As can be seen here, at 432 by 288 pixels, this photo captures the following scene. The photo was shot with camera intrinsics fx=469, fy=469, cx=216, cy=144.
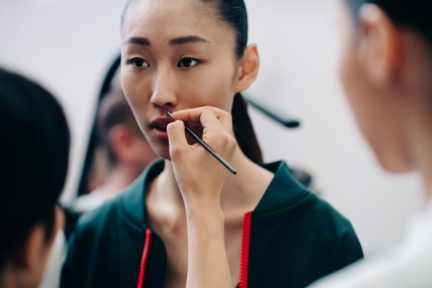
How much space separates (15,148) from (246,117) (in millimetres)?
427

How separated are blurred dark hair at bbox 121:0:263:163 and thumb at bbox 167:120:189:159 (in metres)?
0.21

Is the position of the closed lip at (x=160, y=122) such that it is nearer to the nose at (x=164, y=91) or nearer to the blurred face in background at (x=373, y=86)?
the nose at (x=164, y=91)

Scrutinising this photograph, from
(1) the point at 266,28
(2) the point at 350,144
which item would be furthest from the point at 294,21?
(2) the point at 350,144

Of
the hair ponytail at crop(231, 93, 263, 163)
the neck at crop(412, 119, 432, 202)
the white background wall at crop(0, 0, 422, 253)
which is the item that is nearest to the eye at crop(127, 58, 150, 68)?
the hair ponytail at crop(231, 93, 263, 163)

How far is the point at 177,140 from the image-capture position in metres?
0.67

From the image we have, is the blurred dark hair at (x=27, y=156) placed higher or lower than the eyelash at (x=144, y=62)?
lower

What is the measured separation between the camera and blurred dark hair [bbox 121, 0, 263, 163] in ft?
2.60

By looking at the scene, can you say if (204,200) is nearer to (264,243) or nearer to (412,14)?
(264,243)

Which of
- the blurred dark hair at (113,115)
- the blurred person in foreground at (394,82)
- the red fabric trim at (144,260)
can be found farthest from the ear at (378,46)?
the blurred dark hair at (113,115)

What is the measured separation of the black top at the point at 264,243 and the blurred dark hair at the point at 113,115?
0.47 m

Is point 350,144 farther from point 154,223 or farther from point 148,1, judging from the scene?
point 148,1

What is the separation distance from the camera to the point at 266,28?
5.04 feet

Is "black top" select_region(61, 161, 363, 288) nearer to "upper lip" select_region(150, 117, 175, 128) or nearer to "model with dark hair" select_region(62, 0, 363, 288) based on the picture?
"model with dark hair" select_region(62, 0, 363, 288)

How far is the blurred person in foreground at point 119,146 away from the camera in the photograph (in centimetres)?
136
